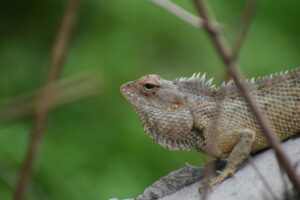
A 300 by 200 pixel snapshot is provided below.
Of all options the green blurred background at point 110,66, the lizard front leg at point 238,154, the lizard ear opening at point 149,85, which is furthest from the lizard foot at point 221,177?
the green blurred background at point 110,66

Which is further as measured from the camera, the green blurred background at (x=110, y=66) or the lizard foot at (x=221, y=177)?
the green blurred background at (x=110, y=66)

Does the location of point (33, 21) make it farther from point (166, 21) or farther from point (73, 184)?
point (73, 184)

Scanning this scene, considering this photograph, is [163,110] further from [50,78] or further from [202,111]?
[50,78]

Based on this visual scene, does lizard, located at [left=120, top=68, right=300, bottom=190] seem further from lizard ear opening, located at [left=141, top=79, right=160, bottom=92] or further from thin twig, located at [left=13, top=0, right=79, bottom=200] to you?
thin twig, located at [left=13, top=0, right=79, bottom=200]

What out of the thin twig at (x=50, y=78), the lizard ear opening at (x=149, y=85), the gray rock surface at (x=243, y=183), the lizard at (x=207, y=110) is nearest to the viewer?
the thin twig at (x=50, y=78)

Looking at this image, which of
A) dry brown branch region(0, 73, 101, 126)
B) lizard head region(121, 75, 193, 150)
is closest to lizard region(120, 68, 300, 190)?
lizard head region(121, 75, 193, 150)

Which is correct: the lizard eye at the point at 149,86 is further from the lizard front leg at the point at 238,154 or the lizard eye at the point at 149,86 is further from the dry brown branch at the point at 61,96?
the dry brown branch at the point at 61,96
